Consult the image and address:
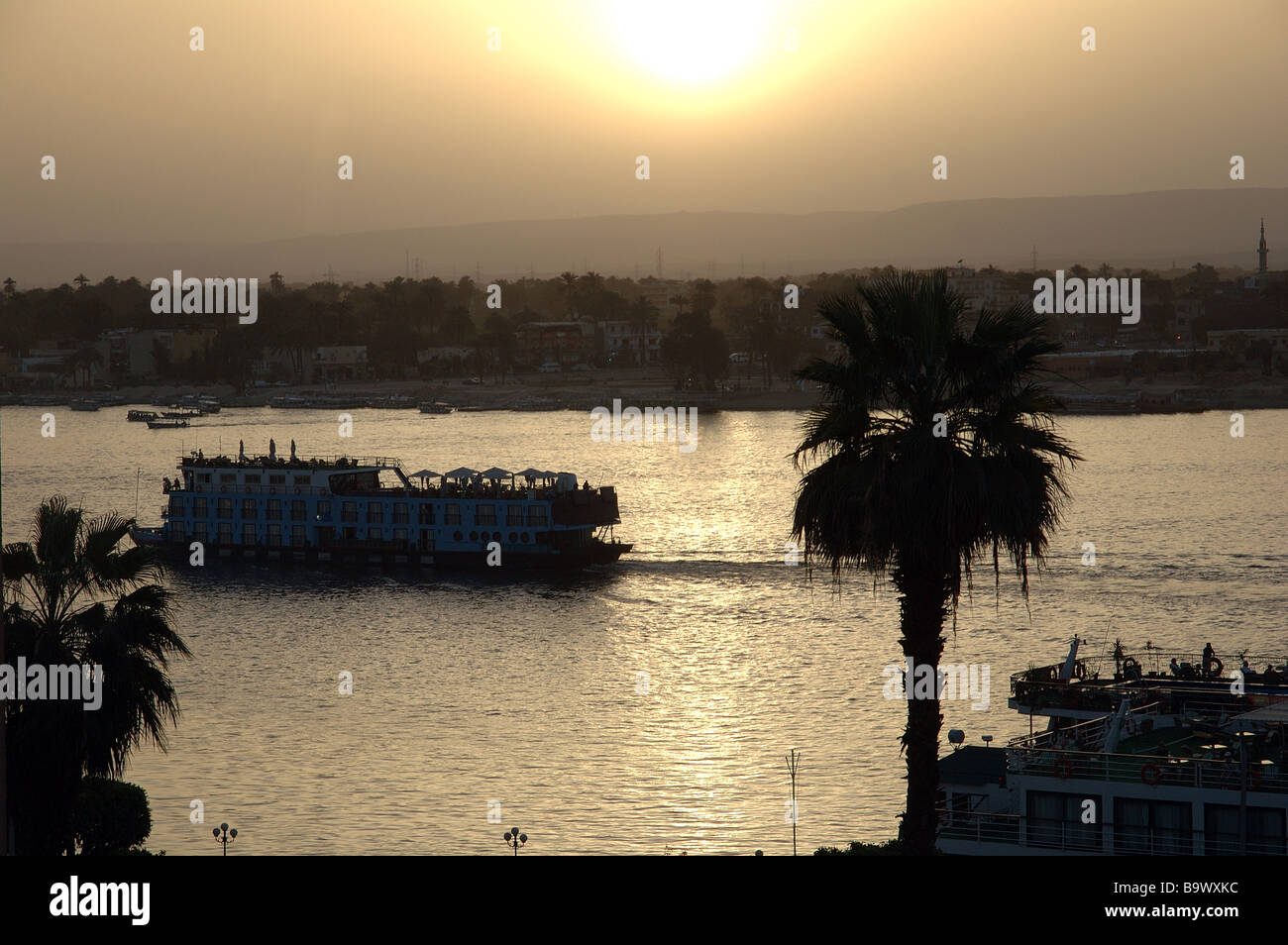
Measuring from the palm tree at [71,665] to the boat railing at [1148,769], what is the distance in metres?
15.9

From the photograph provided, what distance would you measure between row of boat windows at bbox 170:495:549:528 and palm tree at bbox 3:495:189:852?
56988 millimetres

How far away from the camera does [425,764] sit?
46.3 m

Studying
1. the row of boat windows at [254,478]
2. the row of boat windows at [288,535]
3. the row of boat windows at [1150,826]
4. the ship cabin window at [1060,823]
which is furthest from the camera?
the row of boat windows at [254,478]

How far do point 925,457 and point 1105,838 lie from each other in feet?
32.3

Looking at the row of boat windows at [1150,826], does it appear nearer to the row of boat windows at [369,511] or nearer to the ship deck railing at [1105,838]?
the ship deck railing at [1105,838]

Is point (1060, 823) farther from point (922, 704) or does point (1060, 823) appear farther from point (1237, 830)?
point (922, 704)

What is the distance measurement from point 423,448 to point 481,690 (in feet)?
334

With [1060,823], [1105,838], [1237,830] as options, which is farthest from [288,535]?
[1237,830]

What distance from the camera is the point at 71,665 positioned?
25469mm

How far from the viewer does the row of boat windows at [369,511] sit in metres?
84.8

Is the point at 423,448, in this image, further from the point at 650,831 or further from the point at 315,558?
the point at 650,831

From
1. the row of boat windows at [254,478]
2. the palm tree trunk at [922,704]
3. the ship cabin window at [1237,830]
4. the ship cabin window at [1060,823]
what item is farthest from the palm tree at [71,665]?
the row of boat windows at [254,478]
